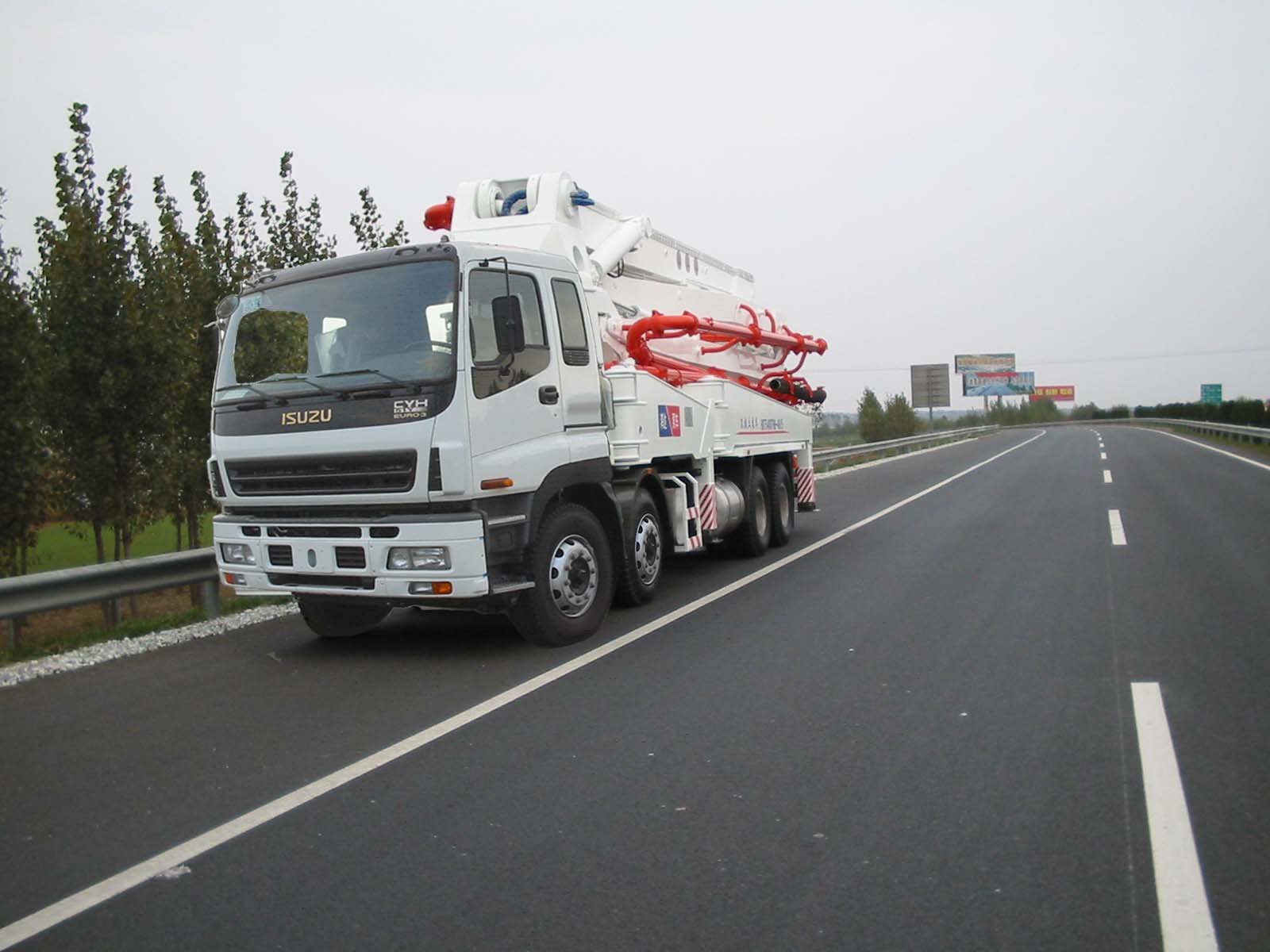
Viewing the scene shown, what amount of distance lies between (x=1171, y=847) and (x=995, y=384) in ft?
393

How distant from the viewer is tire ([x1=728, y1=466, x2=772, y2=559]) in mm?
11219

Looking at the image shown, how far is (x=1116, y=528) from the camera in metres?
12.6

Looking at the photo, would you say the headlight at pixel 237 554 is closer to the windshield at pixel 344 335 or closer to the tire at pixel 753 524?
the windshield at pixel 344 335

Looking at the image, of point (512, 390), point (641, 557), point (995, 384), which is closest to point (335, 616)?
point (512, 390)

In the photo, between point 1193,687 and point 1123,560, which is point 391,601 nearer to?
point 1193,687

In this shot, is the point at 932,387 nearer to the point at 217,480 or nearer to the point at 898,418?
the point at 898,418

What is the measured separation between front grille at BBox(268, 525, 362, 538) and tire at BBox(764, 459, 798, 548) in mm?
6594

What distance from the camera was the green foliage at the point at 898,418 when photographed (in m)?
75.4

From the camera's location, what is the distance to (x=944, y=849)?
3.60 m

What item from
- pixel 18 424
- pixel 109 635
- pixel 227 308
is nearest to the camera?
pixel 227 308

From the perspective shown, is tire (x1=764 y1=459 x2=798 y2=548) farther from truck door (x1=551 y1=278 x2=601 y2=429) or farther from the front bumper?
the front bumper

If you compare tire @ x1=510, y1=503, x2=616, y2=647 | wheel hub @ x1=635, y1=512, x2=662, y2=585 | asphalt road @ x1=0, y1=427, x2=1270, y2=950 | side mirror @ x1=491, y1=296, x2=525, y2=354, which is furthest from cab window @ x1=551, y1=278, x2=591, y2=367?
A: asphalt road @ x1=0, y1=427, x2=1270, y2=950

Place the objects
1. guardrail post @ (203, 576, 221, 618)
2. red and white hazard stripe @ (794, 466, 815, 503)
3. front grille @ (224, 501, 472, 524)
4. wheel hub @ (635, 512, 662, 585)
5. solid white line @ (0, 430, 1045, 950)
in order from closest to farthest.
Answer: solid white line @ (0, 430, 1045, 950) → front grille @ (224, 501, 472, 524) → wheel hub @ (635, 512, 662, 585) → guardrail post @ (203, 576, 221, 618) → red and white hazard stripe @ (794, 466, 815, 503)

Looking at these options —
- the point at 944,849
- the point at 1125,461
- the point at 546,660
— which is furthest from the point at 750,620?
the point at 1125,461
